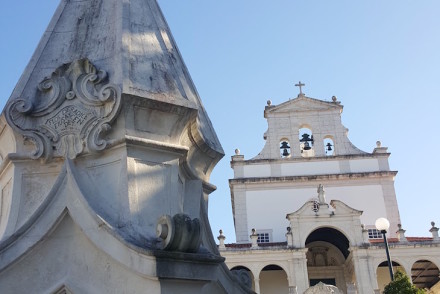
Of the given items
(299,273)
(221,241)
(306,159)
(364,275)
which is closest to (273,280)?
(299,273)

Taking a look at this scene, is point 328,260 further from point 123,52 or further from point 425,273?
point 123,52

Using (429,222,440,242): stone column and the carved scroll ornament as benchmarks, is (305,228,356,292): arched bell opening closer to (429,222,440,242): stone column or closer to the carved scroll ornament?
(429,222,440,242): stone column

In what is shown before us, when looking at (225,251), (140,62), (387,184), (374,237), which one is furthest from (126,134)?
(387,184)

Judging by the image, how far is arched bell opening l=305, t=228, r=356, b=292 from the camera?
31.6 m

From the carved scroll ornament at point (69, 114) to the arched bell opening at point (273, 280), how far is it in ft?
92.4

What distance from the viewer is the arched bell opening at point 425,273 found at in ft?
96.5

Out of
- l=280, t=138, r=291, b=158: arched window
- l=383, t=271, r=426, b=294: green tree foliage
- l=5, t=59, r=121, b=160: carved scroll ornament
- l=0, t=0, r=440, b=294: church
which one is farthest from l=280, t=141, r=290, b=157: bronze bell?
l=5, t=59, r=121, b=160: carved scroll ornament

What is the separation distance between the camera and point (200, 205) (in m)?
3.69

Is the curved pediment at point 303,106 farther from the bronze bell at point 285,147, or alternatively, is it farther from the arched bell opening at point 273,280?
the arched bell opening at point 273,280

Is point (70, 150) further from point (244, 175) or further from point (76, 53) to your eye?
point (244, 175)

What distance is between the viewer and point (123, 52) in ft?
11.3

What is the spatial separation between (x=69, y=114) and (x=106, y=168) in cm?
40

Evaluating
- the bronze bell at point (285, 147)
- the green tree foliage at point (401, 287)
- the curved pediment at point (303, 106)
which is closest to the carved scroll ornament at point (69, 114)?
the green tree foliage at point (401, 287)

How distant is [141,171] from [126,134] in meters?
0.24
